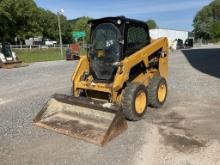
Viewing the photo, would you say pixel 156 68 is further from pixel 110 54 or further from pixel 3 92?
pixel 3 92

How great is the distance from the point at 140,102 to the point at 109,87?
0.83m

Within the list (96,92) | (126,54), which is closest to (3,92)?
(96,92)

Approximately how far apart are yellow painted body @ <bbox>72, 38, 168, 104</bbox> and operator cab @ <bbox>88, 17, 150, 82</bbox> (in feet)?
0.67

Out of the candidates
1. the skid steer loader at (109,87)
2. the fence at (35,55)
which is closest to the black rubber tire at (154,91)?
the skid steer loader at (109,87)

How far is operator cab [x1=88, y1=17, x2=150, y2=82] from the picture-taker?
7.18 m

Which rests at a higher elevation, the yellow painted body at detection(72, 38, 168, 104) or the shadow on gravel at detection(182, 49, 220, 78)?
the yellow painted body at detection(72, 38, 168, 104)

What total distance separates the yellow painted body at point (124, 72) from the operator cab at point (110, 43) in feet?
0.67

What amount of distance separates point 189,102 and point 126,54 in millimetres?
2619

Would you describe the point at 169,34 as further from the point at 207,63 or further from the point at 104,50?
the point at 104,50

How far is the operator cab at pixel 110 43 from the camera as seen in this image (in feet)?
23.6

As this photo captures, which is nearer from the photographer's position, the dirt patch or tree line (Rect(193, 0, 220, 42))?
the dirt patch

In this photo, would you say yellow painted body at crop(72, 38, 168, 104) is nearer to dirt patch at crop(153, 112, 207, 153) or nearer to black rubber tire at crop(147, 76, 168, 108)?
black rubber tire at crop(147, 76, 168, 108)

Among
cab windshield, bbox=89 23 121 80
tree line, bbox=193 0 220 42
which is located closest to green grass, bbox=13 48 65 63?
cab windshield, bbox=89 23 121 80

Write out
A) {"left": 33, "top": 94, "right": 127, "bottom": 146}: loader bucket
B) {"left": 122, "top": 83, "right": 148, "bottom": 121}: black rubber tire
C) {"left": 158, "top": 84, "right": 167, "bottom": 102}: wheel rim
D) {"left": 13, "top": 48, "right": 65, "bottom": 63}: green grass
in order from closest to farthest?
{"left": 33, "top": 94, "right": 127, "bottom": 146}: loader bucket, {"left": 122, "top": 83, "right": 148, "bottom": 121}: black rubber tire, {"left": 158, "top": 84, "right": 167, "bottom": 102}: wheel rim, {"left": 13, "top": 48, "right": 65, "bottom": 63}: green grass
